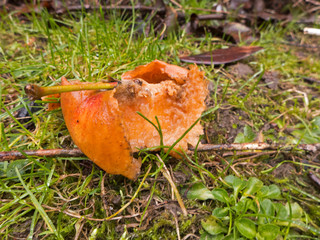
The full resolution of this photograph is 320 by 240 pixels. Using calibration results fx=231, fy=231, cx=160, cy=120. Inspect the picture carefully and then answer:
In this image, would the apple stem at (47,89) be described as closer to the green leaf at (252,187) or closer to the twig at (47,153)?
the twig at (47,153)

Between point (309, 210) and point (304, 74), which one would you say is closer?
point (309, 210)

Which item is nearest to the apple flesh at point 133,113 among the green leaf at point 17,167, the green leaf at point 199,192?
the green leaf at point 199,192

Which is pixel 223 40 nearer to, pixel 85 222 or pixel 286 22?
pixel 286 22

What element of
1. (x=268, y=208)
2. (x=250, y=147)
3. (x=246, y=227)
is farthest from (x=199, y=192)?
(x=250, y=147)

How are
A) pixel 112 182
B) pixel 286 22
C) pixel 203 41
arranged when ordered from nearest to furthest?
pixel 112 182, pixel 203 41, pixel 286 22

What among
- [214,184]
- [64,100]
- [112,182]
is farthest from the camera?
[214,184]

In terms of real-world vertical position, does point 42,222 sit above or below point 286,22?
below

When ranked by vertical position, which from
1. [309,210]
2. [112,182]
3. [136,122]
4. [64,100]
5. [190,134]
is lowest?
[309,210]

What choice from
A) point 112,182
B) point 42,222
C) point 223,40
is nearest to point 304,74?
point 223,40
